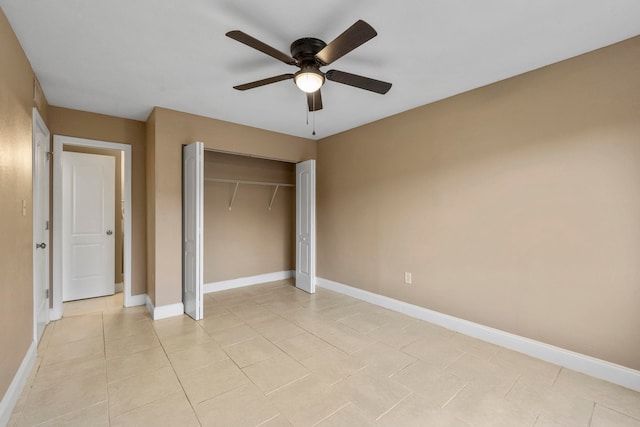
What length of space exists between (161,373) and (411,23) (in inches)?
124

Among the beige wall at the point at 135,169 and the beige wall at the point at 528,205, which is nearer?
the beige wall at the point at 528,205

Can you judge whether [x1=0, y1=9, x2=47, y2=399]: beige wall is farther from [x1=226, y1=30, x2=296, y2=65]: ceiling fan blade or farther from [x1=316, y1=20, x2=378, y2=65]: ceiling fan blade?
[x1=316, y1=20, x2=378, y2=65]: ceiling fan blade

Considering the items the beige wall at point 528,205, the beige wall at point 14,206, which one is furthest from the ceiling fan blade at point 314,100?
the beige wall at point 14,206

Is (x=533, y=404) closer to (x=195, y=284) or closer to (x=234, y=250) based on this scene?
(x=195, y=284)

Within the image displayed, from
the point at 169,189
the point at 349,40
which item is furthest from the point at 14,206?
the point at 349,40

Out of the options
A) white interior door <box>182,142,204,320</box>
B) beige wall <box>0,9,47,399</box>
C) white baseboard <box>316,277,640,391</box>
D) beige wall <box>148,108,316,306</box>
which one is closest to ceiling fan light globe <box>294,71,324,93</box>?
white interior door <box>182,142,204,320</box>

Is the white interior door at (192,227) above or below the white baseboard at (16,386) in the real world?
above

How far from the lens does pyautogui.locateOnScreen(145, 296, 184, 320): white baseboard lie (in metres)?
3.36

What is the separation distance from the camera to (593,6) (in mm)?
1757

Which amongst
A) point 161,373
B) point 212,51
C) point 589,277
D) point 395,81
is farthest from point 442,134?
point 161,373

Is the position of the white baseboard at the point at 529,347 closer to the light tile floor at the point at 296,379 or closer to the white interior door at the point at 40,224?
the light tile floor at the point at 296,379

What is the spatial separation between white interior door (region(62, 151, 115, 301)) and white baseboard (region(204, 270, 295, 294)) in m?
1.46

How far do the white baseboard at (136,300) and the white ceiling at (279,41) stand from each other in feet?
8.03

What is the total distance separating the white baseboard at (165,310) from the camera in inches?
132
